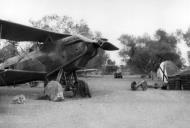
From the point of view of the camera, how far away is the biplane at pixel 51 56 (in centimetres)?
1223

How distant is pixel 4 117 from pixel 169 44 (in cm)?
4230

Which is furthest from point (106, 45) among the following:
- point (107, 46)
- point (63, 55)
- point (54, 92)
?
point (54, 92)

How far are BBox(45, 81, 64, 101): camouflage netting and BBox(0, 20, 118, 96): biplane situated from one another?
4.22 feet

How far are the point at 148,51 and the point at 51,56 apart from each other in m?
34.2

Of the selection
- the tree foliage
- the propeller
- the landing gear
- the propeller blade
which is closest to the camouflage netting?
the landing gear

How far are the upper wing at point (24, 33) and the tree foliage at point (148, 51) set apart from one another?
32487 millimetres

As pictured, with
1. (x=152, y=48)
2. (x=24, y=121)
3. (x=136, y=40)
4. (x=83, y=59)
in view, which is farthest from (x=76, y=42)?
(x=136, y=40)

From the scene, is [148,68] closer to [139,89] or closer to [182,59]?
[182,59]

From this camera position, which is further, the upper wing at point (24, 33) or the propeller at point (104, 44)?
the propeller at point (104, 44)

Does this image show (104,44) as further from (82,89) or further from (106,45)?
(82,89)

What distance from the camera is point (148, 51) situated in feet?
148

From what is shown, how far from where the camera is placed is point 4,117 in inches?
264

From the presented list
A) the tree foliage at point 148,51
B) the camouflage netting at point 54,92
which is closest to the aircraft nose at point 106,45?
the camouflage netting at point 54,92

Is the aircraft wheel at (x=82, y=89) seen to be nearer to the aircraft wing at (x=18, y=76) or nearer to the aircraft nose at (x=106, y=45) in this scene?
the aircraft wing at (x=18, y=76)
